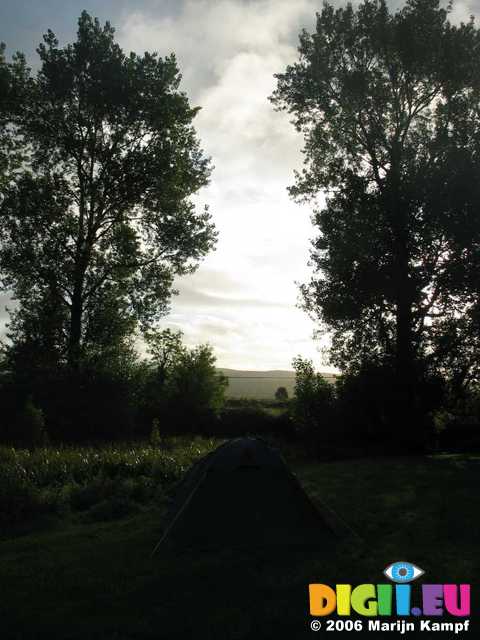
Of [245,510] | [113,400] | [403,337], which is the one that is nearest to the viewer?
[245,510]

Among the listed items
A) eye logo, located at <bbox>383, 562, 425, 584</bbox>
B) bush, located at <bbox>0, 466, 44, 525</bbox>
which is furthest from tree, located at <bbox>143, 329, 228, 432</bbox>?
eye logo, located at <bbox>383, 562, 425, 584</bbox>

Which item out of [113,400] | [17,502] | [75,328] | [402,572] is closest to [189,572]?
[402,572]

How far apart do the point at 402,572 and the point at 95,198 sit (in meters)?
24.8

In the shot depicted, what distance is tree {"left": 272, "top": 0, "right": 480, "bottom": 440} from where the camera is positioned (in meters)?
23.1

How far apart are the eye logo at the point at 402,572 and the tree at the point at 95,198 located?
22627mm

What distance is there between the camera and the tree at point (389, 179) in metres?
23.1

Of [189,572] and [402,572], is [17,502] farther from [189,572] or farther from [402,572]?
[402,572]

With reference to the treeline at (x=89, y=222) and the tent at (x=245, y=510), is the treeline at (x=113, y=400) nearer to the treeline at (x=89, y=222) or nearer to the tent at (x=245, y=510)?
the treeline at (x=89, y=222)

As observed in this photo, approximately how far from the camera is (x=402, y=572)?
320 inches

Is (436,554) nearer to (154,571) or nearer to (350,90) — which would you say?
(154,571)

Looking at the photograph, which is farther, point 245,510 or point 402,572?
point 245,510

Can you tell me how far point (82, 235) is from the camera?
28594 millimetres

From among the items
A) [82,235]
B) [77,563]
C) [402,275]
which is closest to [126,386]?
[82,235]

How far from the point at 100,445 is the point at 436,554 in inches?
644
